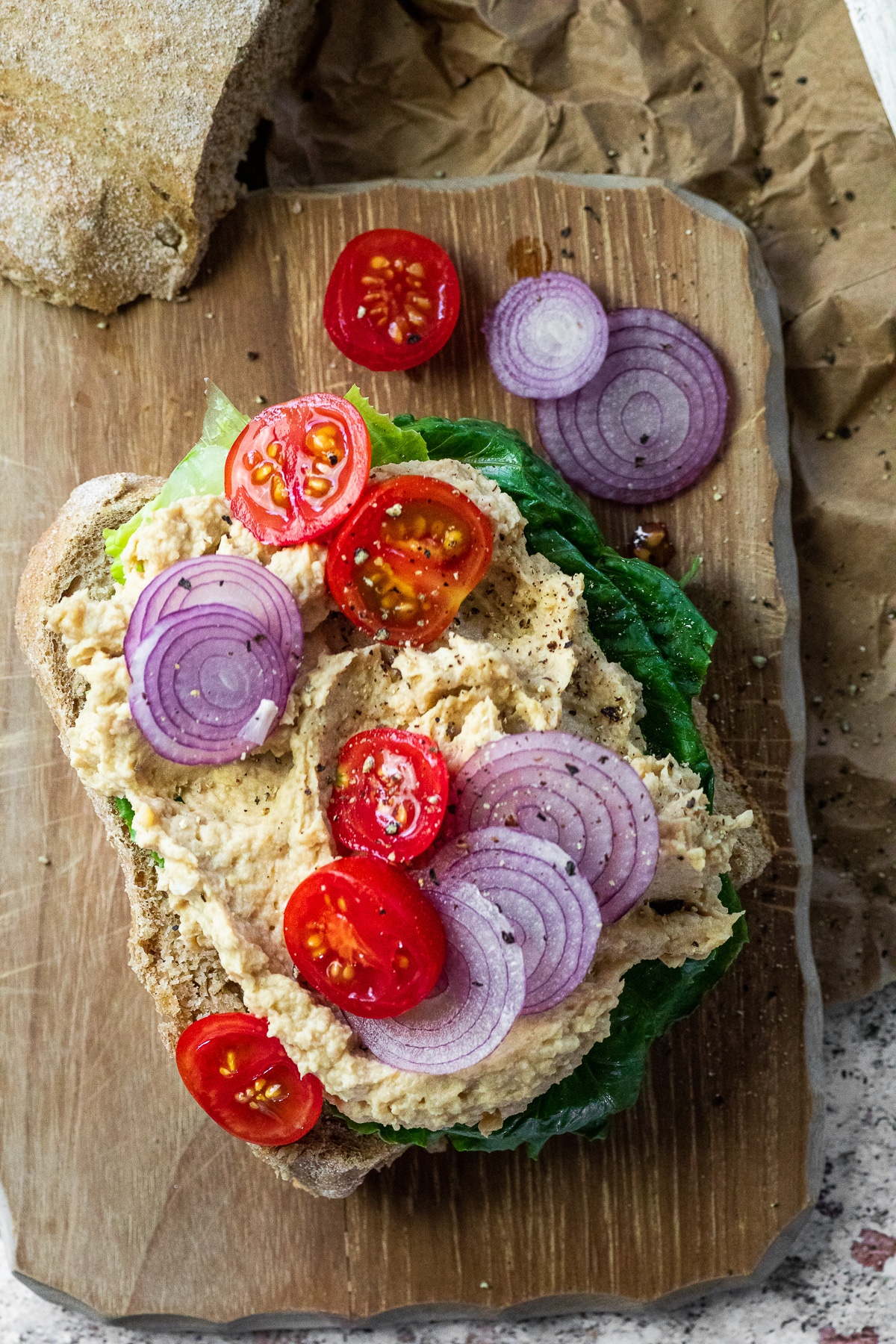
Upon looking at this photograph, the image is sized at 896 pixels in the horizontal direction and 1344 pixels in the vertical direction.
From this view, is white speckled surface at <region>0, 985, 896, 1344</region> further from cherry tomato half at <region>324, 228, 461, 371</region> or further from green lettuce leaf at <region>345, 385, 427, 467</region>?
cherry tomato half at <region>324, 228, 461, 371</region>

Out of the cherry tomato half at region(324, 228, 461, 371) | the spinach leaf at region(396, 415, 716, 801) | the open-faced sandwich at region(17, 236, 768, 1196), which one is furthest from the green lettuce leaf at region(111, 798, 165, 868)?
the cherry tomato half at region(324, 228, 461, 371)

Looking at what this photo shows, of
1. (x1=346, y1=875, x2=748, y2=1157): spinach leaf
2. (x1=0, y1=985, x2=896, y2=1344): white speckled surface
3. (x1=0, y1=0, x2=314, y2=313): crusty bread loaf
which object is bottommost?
(x1=0, y1=985, x2=896, y2=1344): white speckled surface

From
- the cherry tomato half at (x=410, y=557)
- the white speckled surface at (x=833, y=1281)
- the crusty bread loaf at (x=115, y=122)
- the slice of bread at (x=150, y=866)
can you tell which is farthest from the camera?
the white speckled surface at (x=833, y=1281)

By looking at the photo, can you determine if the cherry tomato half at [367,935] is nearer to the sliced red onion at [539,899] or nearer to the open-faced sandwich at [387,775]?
the open-faced sandwich at [387,775]

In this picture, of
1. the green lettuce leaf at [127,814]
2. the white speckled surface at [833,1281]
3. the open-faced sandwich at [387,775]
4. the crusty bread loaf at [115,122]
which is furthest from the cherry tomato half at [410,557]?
the white speckled surface at [833,1281]

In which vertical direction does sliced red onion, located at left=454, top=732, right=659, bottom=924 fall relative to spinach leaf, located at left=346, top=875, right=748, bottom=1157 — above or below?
above

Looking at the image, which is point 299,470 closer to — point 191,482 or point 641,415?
point 191,482

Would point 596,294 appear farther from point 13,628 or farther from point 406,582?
point 13,628
